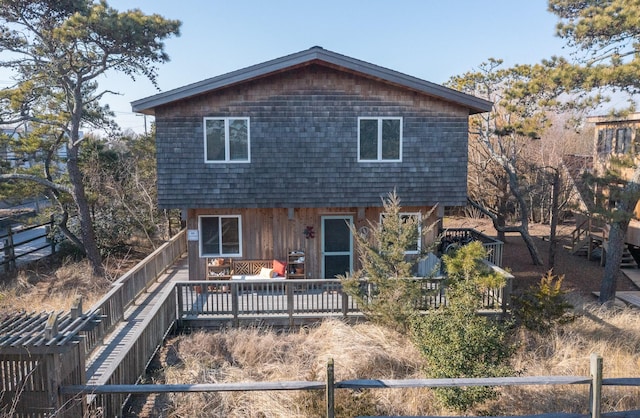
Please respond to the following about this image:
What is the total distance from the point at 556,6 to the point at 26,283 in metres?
18.4

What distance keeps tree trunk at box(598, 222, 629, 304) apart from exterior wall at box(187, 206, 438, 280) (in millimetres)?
6123

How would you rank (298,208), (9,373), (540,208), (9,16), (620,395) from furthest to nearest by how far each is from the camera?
(540,208) < (9,16) < (298,208) < (620,395) < (9,373)

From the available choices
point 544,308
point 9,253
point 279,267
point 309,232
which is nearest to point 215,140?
point 309,232

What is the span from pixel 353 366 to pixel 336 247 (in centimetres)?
476

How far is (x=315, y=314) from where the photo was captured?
386 inches

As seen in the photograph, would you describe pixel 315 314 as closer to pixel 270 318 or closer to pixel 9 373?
pixel 270 318

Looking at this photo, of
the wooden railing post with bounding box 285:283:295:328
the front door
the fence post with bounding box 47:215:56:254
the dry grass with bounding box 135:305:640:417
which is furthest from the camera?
the fence post with bounding box 47:215:56:254

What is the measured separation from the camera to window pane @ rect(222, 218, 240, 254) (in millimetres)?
11750

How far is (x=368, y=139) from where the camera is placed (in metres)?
11.3

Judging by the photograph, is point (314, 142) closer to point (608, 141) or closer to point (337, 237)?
point (337, 237)

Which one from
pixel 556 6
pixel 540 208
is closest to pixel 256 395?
pixel 556 6

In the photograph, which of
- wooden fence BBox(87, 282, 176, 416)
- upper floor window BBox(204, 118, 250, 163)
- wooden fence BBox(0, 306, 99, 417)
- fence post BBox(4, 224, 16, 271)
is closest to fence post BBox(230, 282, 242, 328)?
wooden fence BBox(87, 282, 176, 416)

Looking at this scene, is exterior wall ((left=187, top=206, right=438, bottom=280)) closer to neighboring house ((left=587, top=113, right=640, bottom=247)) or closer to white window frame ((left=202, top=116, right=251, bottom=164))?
white window frame ((left=202, top=116, right=251, bottom=164))

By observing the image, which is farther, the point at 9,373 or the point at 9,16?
the point at 9,16
